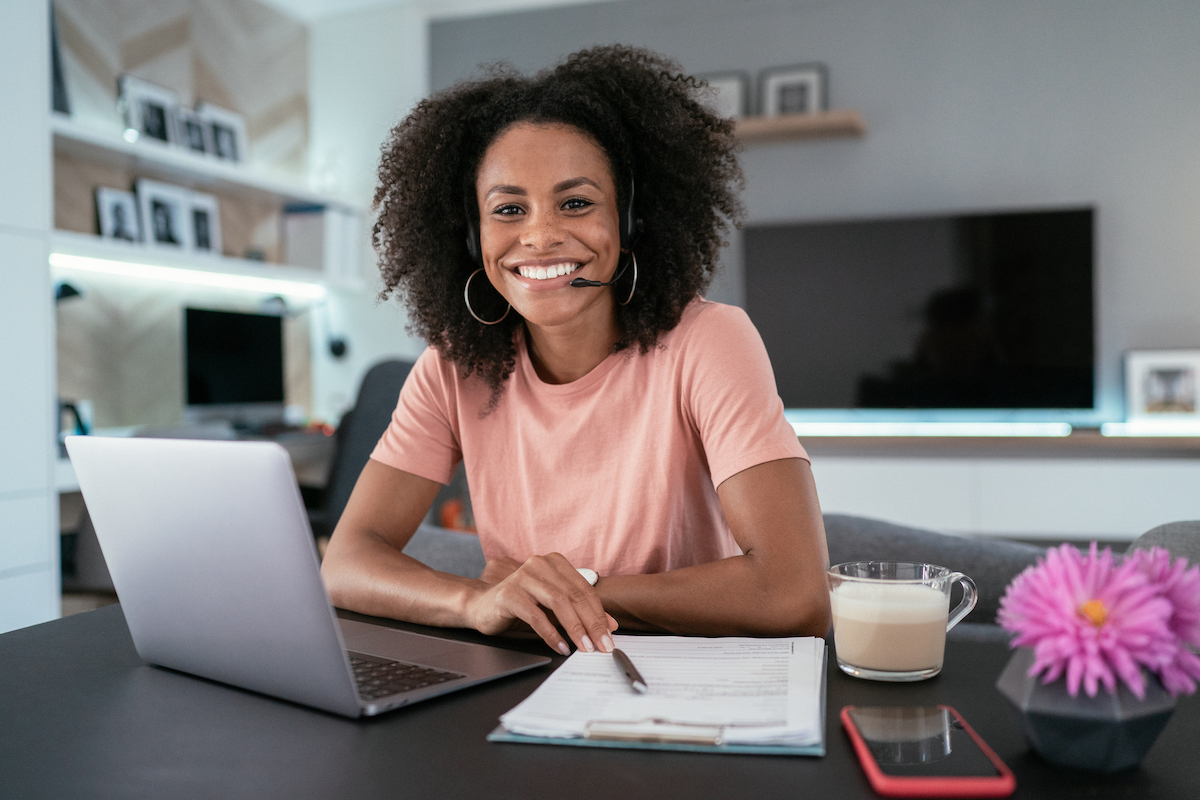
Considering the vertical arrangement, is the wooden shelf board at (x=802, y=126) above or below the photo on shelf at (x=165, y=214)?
above

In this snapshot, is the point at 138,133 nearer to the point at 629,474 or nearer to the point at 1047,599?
the point at 629,474

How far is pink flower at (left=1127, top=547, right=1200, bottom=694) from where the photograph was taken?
524 millimetres

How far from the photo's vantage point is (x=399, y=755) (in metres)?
0.60

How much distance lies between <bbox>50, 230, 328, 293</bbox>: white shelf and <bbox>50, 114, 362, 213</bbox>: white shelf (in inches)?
11.7

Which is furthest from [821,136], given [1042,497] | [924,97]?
[1042,497]

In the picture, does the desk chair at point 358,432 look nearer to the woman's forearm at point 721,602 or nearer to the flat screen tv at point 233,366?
the flat screen tv at point 233,366

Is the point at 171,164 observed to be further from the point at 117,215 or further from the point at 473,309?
the point at 473,309

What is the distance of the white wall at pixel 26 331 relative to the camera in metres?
2.41

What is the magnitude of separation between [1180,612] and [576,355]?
0.90m

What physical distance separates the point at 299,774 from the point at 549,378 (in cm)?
84

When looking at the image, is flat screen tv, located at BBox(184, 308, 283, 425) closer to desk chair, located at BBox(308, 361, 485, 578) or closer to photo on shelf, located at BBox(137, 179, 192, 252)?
photo on shelf, located at BBox(137, 179, 192, 252)

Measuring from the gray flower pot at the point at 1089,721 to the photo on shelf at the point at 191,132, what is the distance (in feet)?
12.5

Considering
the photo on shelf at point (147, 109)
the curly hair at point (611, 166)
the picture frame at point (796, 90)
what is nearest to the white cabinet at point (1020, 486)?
the picture frame at point (796, 90)

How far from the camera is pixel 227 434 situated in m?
3.03
